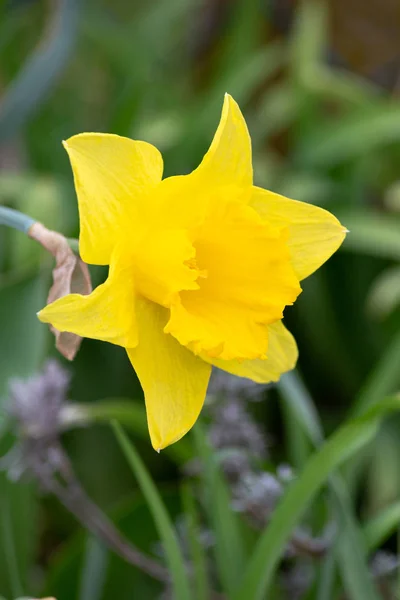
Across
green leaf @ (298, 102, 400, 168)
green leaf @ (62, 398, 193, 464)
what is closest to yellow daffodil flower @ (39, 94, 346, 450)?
green leaf @ (62, 398, 193, 464)

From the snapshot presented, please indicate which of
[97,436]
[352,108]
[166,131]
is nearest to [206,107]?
[166,131]

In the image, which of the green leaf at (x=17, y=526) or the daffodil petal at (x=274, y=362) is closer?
the daffodil petal at (x=274, y=362)

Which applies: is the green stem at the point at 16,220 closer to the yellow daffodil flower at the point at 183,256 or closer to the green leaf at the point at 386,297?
the yellow daffodil flower at the point at 183,256

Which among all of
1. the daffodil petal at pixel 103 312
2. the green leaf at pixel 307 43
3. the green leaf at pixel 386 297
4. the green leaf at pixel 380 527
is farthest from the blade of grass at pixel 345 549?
the green leaf at pixel 307 43

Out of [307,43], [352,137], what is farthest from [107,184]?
[307,43]

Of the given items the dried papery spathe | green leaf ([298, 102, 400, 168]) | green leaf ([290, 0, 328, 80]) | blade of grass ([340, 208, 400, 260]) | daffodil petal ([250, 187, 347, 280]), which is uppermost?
daffodil petal ([250, 187, 347, 280])

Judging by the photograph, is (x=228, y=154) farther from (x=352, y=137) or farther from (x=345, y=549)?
(x=352, y=137)

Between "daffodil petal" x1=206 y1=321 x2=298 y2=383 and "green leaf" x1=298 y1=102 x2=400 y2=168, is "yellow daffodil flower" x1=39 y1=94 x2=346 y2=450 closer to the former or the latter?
"daffodil petal" x1=206 y1=321 x2=298 y2=383
